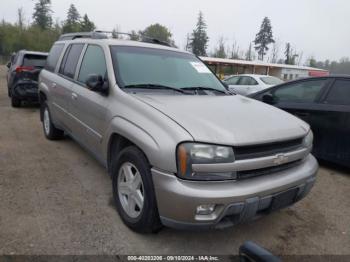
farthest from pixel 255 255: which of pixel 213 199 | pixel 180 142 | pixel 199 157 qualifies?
pixel 180 142

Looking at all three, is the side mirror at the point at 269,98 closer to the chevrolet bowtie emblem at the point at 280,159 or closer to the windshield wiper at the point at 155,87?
the windshield wiper at the point at 155,87

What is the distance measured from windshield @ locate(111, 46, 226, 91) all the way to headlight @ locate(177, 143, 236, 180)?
4.22 feet

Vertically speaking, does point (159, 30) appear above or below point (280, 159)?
above

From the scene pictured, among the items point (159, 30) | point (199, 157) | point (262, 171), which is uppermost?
point (159, 30)

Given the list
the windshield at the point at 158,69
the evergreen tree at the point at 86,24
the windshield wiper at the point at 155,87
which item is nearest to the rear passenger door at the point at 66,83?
the windshield at the point at 158,69

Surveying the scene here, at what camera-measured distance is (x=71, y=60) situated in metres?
4.78

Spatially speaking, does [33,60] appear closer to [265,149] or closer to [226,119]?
[226,119]

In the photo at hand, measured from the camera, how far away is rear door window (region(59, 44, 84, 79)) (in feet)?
15.0

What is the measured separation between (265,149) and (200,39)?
8342 centimetres

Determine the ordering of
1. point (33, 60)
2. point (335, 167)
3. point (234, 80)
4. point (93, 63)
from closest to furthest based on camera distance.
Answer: point (93, 63), point (335, 167), point (33, 60), point (234, 80)

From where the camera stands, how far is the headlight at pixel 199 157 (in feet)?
7.85

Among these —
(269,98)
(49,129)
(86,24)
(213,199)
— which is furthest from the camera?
(86,24)

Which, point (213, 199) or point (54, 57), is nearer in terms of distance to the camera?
point (213, 199)

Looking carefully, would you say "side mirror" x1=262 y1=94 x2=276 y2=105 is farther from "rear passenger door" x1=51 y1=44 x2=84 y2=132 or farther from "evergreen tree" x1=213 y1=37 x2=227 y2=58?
"evergreen tree" x1=213 y1=37 x2=227 y2=58
